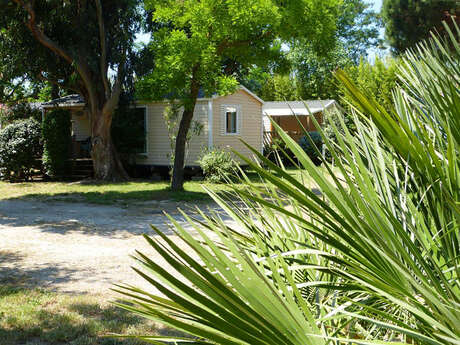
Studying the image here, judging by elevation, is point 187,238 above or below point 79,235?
above

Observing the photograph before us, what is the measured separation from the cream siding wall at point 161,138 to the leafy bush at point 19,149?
383 centimetres

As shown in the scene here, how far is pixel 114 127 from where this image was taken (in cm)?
1914

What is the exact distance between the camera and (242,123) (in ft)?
67.2

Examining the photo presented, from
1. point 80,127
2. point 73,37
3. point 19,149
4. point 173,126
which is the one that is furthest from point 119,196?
point 80,127

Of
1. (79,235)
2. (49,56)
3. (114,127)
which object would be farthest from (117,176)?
(79,235)

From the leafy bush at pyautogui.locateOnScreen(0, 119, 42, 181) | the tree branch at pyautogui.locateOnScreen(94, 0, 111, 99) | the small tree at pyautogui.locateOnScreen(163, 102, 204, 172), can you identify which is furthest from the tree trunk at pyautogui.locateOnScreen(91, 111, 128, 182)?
the leafy bush at pyautogui.locateOnScreen(0, 119, 42, 181)

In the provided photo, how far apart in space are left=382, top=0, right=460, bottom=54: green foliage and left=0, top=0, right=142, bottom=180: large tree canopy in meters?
13.3

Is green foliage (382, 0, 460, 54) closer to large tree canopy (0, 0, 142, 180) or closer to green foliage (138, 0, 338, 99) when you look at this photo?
green foliage (138, 0, 338, 99)

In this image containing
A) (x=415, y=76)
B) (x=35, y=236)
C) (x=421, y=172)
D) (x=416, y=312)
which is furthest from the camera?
(x=35, y=236)

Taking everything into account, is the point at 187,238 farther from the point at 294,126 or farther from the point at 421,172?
the point at 294,126

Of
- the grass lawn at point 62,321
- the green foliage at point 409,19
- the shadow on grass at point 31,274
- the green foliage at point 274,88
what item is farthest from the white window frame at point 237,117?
the grass lawn at point 62,321

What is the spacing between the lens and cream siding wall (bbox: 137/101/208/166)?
18.8 meters

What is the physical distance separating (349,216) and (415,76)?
2.51 feet

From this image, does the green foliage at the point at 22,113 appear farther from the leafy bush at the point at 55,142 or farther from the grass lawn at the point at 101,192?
the grass lawn at the point at 101,192
